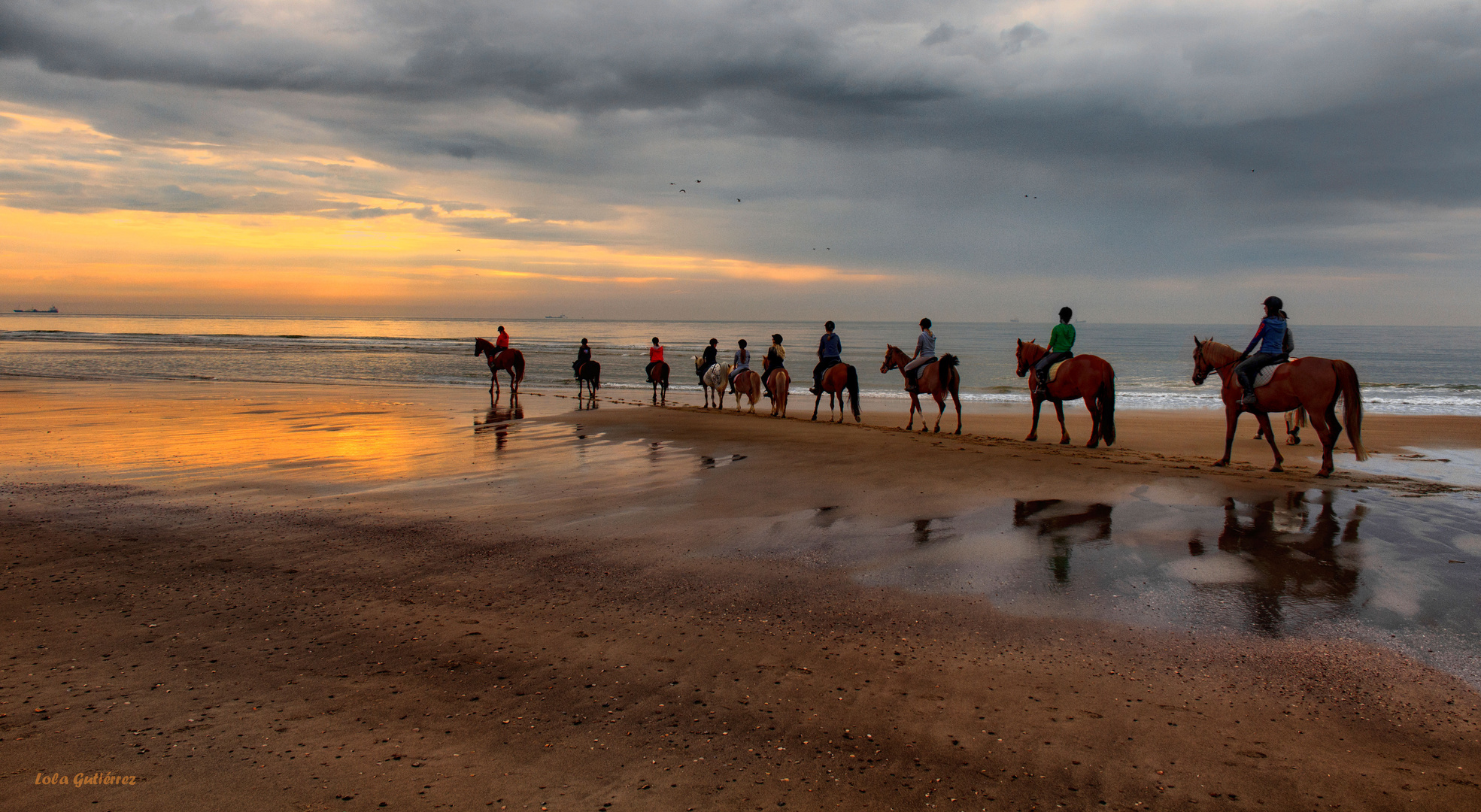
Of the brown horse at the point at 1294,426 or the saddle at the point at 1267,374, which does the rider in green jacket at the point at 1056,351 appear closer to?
the saddle at the point at 1267,374

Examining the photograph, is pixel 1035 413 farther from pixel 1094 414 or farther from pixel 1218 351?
pixel 1218 351

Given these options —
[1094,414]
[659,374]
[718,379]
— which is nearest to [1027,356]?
[1094,414]

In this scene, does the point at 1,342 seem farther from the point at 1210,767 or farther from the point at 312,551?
the point at 1210,767

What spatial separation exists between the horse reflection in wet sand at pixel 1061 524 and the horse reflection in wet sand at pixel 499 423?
846 centimetres

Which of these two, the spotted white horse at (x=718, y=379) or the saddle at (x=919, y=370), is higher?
the saddle at (x=919, y=370)

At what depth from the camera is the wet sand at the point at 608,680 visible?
302 cm

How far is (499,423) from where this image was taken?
16.1 meters

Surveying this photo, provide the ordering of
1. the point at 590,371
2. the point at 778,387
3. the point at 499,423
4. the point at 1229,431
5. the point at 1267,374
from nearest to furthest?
the point at 1267,374
the point at 1229,431
the point at 499,423
the point at 778,387
the point at 590,371

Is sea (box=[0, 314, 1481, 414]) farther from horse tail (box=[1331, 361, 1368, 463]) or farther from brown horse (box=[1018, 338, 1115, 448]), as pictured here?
horse tail (box=[1331, 361, 1368, 463])

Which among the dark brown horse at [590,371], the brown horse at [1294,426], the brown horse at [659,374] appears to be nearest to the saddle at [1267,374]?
the brown horse at [1294,426]

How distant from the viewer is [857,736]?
3.34 m

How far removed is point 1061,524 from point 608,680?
5.32 m

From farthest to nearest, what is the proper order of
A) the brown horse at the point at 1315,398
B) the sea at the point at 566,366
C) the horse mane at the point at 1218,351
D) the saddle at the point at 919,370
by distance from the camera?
1. the sea at the point at 566,366
2. the saddle at the point at 919,370
3. the horse mane at the point at 1218,351
4. the brown horse at the point at 1315,398

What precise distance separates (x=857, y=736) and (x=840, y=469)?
712cm
